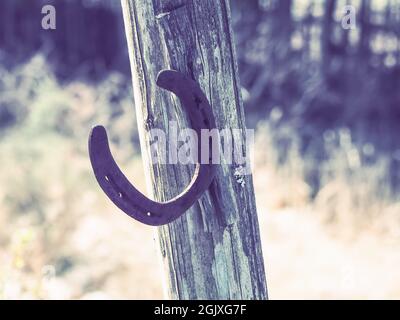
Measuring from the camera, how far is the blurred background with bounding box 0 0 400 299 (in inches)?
144

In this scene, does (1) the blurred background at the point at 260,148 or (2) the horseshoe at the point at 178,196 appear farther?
(1) the blurred background at the point at 260,148

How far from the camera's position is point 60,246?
12.4 ft

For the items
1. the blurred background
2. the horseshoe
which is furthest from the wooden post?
the blurred background

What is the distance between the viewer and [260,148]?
4.77m

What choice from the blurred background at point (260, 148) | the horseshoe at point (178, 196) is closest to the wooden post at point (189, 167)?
the horseshoe at point (178, 196)

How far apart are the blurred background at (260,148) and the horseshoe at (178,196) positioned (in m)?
1.26

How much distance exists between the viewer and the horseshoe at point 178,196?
1258mm

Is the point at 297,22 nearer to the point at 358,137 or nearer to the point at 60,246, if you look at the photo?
the point at 358,137

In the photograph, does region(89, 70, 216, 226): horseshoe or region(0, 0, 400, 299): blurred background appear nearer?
region(89, 70, 216, 226): horseshoe

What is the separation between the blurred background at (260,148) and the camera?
12.0 feet

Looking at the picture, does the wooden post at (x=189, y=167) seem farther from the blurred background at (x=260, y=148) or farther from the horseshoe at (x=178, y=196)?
the blurred background at (x=260, y=148)

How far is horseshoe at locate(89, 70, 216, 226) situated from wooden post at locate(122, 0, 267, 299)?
1.6 inches

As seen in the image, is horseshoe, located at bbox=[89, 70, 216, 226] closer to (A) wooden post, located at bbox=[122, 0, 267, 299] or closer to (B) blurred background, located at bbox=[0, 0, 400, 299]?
(A) wooden post, located at bbox=[122, 0, 267, 299]

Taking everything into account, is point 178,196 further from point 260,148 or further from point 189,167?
point 260,148
